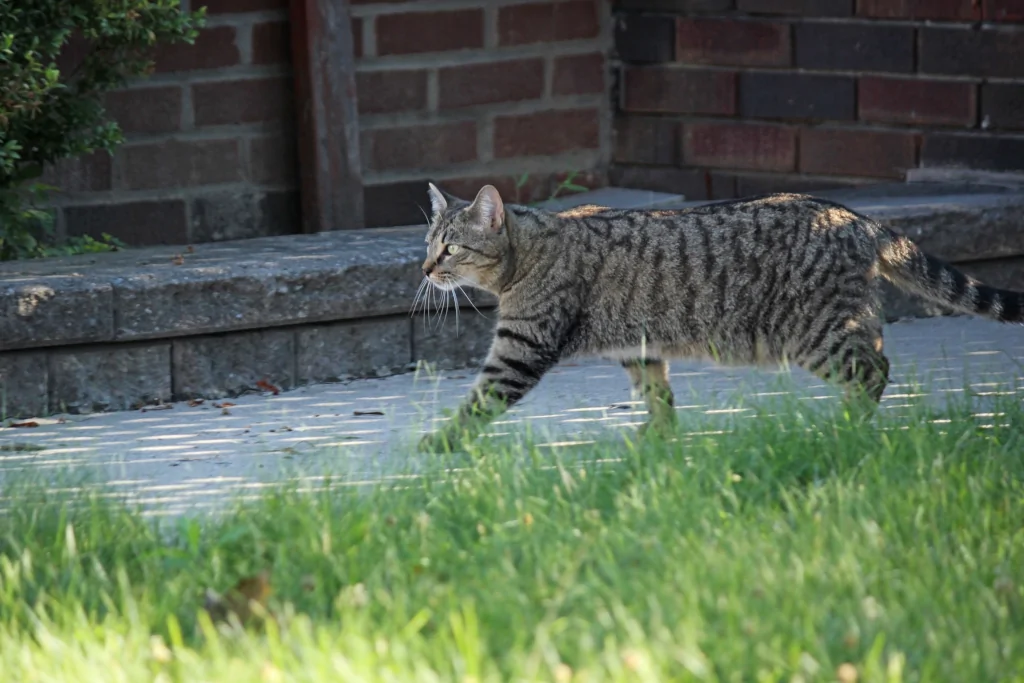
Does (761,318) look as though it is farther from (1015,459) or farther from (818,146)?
(818,146)

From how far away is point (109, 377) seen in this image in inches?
231

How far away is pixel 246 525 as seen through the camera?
393cm

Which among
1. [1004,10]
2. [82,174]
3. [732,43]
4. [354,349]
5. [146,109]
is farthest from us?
[732,43]

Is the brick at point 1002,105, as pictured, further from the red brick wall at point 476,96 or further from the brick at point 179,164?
the brick at point 179,164

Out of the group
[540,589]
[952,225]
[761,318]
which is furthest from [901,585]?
[952,225]

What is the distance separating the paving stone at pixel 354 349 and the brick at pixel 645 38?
2392 mm

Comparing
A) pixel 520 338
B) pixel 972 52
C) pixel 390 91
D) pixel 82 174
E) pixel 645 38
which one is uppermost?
pixel 645 38

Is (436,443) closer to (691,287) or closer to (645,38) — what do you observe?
(691,287)

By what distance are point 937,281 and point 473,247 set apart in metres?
1.64

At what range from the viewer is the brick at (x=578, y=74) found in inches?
309

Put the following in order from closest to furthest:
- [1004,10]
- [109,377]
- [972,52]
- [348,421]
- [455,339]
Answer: [348,421] → [109,377] → [455,339] → [1004,10] → [972,52]

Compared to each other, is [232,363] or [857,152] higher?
[857,152]

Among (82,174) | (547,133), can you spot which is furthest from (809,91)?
(82,174)

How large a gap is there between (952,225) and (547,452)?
290 centimetres
